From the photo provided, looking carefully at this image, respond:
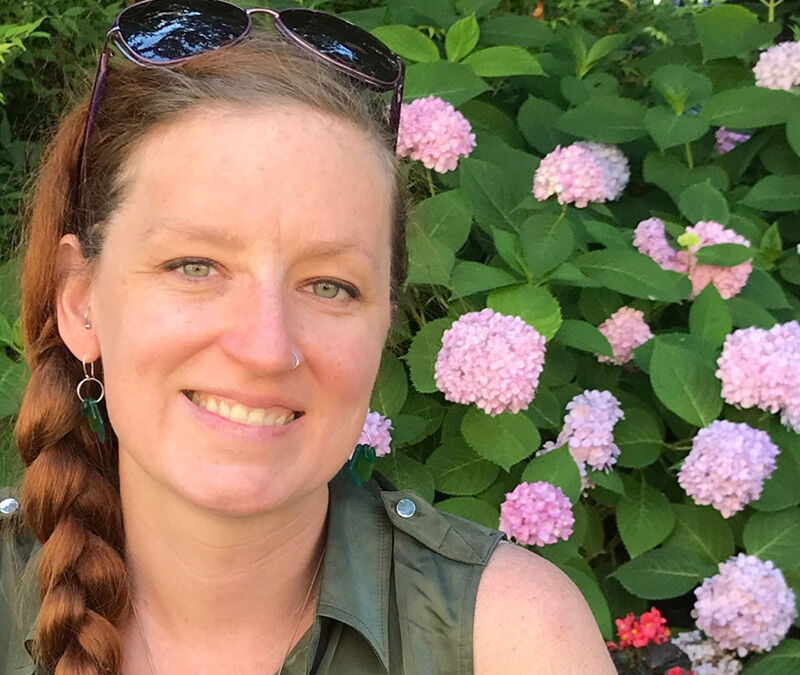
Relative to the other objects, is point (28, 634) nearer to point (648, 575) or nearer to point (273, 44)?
point (273, 44)

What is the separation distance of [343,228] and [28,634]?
0.75m

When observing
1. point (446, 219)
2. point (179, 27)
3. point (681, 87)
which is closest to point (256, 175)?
point (179, 27)

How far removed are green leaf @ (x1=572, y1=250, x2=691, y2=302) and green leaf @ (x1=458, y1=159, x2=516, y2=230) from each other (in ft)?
0.69

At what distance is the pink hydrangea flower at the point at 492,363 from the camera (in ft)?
6.74

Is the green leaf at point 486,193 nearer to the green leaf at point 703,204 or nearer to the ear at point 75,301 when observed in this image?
the green leaf at point 703,204

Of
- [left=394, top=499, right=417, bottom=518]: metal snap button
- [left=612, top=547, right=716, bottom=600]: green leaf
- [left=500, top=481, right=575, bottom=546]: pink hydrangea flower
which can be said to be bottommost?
[left=612, top=547, right=716, bottom=600]: green leaf

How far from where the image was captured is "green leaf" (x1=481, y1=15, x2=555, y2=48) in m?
2.79

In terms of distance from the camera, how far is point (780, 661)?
2115 millimetres

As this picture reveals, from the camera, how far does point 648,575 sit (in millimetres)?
2178

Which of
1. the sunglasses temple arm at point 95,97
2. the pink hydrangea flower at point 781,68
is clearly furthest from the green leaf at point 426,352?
the pink hydrangea flower at point 781,68

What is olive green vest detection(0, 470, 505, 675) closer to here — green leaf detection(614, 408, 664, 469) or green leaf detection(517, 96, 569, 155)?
green leaf detection(614, 408, 664, 469)

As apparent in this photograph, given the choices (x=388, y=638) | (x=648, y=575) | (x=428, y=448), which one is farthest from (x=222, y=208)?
(x=648, y=575)

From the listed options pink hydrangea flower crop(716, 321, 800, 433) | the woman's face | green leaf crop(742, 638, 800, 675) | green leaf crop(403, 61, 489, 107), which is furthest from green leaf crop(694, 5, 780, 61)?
the woman's face

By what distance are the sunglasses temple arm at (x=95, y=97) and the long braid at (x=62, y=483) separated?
0.17 feet
